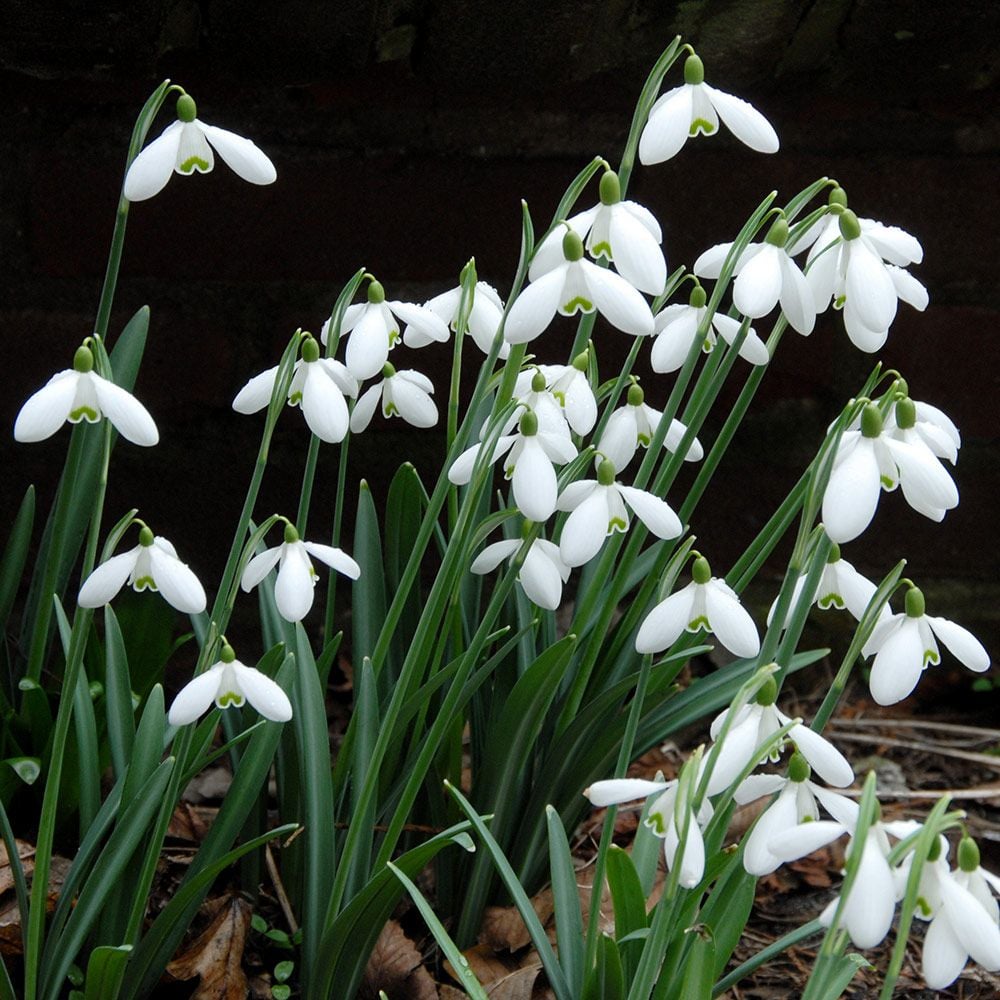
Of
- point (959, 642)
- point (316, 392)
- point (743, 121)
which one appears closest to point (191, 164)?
point (316, 392)

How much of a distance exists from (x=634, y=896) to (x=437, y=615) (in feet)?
0.81

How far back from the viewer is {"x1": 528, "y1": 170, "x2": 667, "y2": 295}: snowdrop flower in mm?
800

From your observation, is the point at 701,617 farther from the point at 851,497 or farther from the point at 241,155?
the point at 241,155

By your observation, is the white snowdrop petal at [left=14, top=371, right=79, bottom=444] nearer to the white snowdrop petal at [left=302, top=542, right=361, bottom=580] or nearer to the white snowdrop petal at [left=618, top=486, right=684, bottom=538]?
the white snowdrop petal at [left=302, top=542, right=361, bottom=580]

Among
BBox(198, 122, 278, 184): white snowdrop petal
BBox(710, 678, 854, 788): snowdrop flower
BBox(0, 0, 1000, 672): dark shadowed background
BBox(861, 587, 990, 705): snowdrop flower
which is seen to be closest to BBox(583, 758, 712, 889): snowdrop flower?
BBox(710, 678, 854, 788): snowdrop flower

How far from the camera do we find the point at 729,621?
0.84 meters

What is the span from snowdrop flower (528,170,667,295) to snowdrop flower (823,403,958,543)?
6.2 inches

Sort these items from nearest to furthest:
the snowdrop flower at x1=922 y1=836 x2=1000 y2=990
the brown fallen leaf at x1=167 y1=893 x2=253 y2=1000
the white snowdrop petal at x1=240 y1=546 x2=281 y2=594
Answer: the snowdrop flower at x1=922 y1=836 x2=1000 y2=990 < the white snowdrop petal at x1=240 y1=546 x2=281 y2=594 < the brown fallen leaf at x1=167 y1=893 x2=253 y2=1000

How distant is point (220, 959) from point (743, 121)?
0.78 meters

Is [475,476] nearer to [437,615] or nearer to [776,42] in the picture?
[437,615]

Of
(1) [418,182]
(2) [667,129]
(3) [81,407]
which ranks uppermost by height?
(1) [418,182]

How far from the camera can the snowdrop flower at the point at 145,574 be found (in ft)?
2.70

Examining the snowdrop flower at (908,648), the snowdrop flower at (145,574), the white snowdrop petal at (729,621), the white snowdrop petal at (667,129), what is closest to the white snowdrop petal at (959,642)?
the snowdrop flower at (908,648)

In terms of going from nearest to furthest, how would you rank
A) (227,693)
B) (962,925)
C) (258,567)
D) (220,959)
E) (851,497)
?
(962,925) < (851,497) < (227,693) < (258,567) < (220,959)
